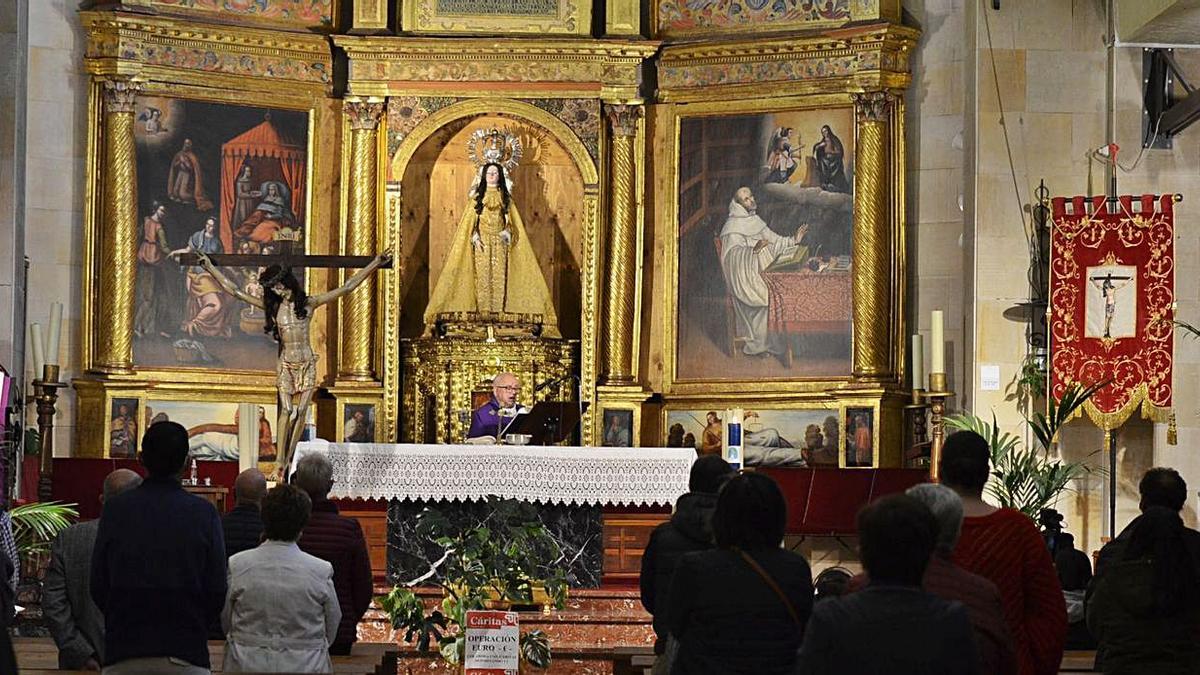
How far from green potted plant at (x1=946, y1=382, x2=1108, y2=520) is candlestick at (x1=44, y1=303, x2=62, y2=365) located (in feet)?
22.5

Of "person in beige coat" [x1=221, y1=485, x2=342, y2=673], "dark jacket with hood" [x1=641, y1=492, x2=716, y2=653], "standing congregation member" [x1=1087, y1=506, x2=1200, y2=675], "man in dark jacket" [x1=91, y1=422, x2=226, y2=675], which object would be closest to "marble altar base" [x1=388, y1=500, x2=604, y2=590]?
"dark jacket with hood" [x1=641, y1=492, x2=716, y2=653]

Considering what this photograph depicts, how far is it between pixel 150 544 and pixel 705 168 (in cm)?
1111

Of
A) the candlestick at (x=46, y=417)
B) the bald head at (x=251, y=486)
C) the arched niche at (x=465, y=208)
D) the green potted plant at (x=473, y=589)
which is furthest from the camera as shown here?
the arched niche at (x=465, y=208)

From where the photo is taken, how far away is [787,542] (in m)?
16.0

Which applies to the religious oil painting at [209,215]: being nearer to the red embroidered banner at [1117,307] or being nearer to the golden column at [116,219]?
the golden column at [116,219]

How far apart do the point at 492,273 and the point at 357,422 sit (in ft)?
5.63

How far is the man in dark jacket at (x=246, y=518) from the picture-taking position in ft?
26.5

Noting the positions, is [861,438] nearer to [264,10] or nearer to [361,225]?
[361,225]

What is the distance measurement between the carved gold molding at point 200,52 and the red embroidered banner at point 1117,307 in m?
6.59

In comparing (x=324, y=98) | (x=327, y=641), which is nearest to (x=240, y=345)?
(x=324, y=98)

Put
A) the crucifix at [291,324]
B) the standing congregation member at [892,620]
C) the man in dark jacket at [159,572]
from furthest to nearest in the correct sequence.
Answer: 1. the crucifix at [291,324]
2. the man in dark jacket at [159,572]
3. the standing congregation member at [892,620]

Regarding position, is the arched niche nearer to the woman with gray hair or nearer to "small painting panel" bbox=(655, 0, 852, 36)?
"small painting panel" bbox=(655, 0, 852, 36)

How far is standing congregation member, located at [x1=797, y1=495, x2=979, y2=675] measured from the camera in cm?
445

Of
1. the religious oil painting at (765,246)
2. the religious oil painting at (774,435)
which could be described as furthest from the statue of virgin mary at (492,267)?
the religious oil painting at (774,435)
